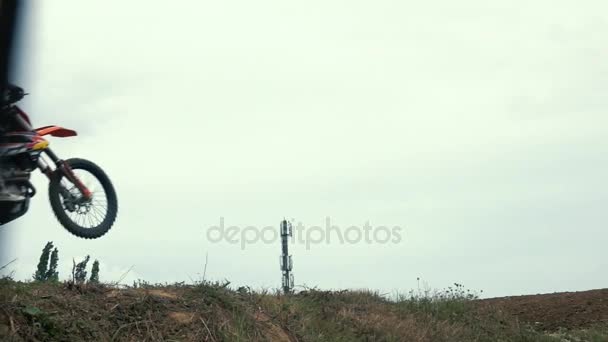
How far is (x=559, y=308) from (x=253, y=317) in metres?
9.55

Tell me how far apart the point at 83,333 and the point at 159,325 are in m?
0.88

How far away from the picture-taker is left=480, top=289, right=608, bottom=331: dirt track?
1400 centimetres

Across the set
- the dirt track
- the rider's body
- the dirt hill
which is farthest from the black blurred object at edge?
the dirt track

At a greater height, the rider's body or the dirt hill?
the rider's body

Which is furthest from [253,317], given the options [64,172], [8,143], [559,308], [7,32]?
[559,308]

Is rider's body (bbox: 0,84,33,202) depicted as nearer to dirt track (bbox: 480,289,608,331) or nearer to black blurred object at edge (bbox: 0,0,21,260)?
black blurred object at edge (bbox: 0,0,21,260)

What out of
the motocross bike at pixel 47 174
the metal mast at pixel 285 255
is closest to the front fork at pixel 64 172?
the motocross bike at pixel 47 174

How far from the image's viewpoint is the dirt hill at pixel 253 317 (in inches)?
244

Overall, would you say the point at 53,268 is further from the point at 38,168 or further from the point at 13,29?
the point at 13,29

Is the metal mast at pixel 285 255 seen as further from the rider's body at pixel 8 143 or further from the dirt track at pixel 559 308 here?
the rider's body at pixel 8 143

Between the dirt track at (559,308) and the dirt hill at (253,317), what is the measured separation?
59mm

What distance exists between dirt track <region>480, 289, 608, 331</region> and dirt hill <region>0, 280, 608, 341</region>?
2.3 inches

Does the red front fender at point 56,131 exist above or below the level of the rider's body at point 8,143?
above

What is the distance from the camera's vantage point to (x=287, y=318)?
8.62 m
